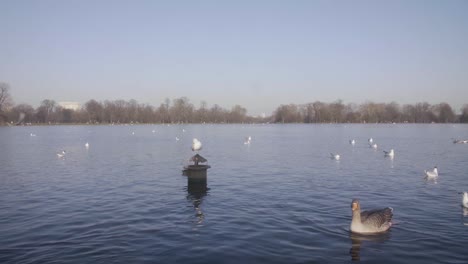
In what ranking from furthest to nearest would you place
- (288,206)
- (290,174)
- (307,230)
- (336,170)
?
1. (336,170)
2. (290,174)
3. (288,206)
4. (307,230)

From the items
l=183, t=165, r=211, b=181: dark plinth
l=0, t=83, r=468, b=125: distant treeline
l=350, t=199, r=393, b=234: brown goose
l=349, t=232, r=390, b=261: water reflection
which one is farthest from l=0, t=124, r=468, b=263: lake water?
l=0, t=83, r=468, b=125: distant treeline

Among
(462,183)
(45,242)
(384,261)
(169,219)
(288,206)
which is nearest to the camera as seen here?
(384,261)

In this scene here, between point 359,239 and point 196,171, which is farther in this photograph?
point 196,171

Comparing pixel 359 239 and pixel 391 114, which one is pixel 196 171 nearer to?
pixel 359 239

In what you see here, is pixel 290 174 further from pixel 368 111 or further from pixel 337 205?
pixel 368 111

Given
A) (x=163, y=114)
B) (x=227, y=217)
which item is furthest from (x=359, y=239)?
(x=163, y=114)

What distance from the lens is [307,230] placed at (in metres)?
10.6

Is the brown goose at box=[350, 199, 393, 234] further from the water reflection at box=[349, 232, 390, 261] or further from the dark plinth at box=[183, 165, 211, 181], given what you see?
the dark plinth at box=[183, 165, 211, 181]

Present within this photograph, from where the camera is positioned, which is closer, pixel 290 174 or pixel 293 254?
pixel 293 254

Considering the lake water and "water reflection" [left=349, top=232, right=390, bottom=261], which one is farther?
"water reflection" [left=349, top=232, right=390, bottom=261]

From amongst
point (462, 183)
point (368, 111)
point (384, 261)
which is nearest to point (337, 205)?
point (384, 261)

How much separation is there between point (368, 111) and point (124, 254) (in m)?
196

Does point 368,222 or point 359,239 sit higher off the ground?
point 368,222

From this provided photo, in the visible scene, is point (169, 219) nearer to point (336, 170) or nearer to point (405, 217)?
point (405, 217)
